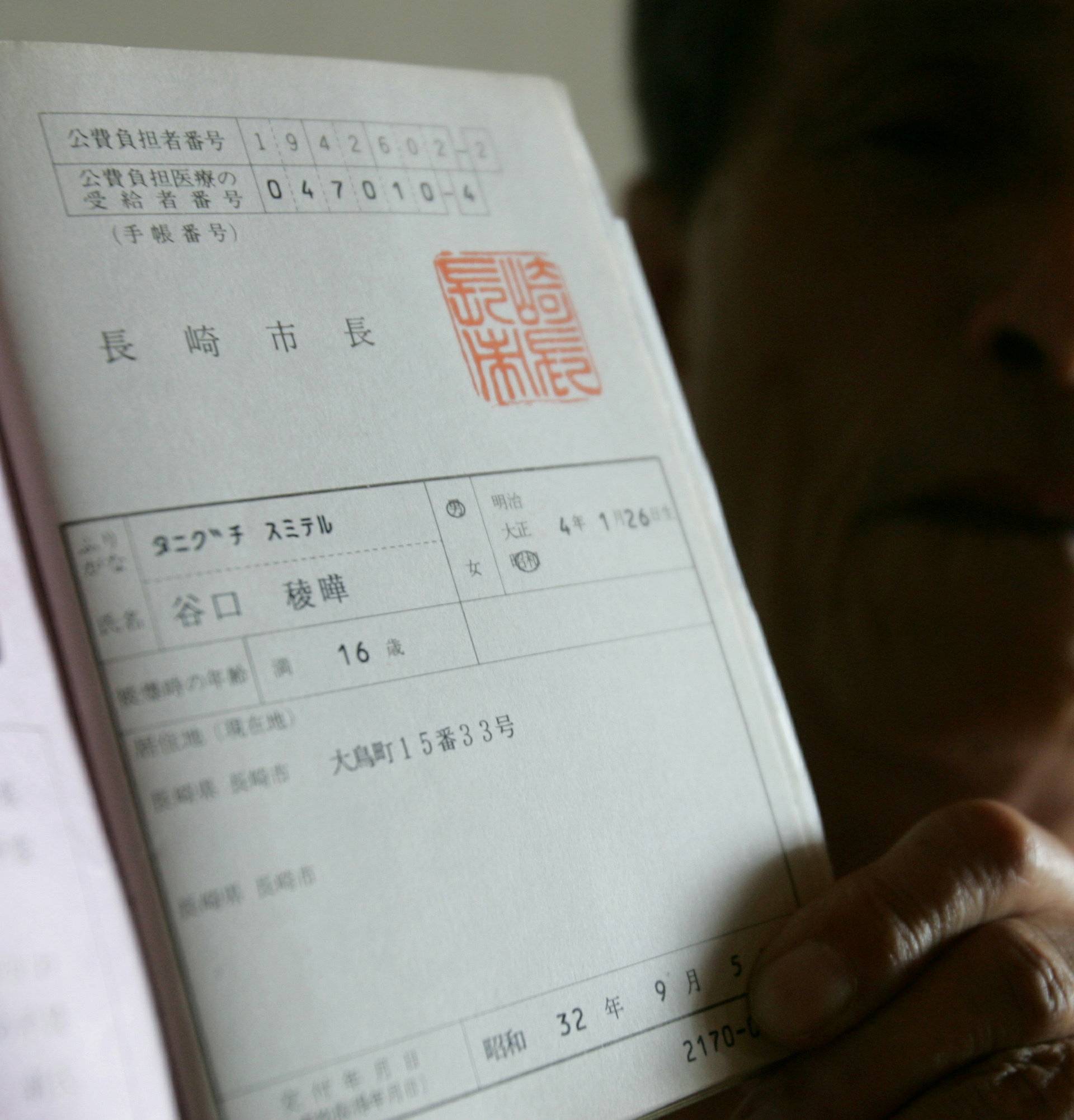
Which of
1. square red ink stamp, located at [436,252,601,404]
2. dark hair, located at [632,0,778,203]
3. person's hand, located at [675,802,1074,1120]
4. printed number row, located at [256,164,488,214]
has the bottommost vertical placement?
person's hand, located at [675,802,1074,1120]

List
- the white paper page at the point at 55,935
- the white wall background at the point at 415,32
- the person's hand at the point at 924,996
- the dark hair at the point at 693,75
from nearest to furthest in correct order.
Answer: the white paper page at the point at 55,935, the person's hand at the point at 924,996, the white wall background at the point at 415,32, the dark hair at the point at 693,75

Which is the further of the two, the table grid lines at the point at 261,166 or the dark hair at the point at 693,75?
the dark hair at the point at 693,75

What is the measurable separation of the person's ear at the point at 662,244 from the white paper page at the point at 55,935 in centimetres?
63

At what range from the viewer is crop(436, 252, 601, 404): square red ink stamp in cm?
37

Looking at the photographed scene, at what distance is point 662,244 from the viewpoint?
819mm

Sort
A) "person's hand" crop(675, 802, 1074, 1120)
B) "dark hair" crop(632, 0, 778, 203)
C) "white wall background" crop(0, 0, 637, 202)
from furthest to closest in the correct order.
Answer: "dark hair" crop(632, 0, 778, 203) < "white wall background" crop(0, 0, 637, 202) < "person's hand" crop(675, 802, 1074, 1120)

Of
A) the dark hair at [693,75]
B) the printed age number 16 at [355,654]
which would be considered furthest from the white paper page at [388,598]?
the dark hair at [693,75]

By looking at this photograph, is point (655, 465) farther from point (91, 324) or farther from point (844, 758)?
point (844, 758)

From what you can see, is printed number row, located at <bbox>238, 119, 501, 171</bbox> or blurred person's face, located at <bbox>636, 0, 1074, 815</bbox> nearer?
printed number row, located at <bbox>238, 119, 501, 171</bbox>

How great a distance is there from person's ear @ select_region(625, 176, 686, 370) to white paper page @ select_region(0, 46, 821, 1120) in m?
0.43

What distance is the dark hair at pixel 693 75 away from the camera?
0.73 meters

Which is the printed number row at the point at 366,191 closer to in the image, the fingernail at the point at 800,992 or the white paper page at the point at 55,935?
the white paper page at the point at 55,935

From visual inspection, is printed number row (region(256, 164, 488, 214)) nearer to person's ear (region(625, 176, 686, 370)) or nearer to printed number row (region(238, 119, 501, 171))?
printed number row (region(238, 119, 501, 171))

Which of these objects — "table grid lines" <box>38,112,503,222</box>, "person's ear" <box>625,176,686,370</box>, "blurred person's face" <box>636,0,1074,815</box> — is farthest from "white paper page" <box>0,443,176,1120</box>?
"person's ear" <box>625,176,686,370</box>
